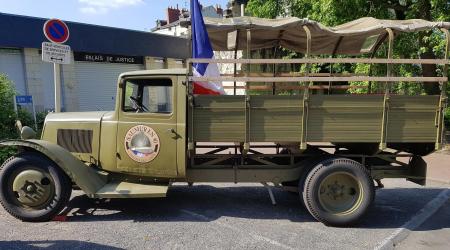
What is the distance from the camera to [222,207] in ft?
18.9

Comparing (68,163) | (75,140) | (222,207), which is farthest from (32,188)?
(222,207)

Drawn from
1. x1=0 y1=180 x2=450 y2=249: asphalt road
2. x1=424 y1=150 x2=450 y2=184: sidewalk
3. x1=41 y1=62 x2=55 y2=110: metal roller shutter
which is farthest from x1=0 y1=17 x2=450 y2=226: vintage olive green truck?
x1=41 y1=62 x2=55 y2=110: metal roller shutter

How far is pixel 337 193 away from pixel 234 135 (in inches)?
60.8

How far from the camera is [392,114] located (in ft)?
16.3

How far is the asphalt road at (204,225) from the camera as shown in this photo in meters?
4.40

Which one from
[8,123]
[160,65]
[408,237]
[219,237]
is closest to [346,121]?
[408,237]

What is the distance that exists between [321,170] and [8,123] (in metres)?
7.16

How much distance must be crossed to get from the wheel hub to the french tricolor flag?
224 cm

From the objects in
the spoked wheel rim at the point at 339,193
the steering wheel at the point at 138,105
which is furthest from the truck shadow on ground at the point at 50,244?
the spoked wheel rim at the point at 339,193

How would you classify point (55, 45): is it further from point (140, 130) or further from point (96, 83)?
point (96, 83)

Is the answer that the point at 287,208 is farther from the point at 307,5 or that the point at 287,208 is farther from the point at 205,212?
the point at 307,5

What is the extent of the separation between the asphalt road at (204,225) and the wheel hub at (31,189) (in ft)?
0.93

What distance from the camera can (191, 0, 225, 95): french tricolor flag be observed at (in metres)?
5.09

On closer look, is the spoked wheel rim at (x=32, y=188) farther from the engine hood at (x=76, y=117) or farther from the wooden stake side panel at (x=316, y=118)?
the wooden stake side panel at (x=316, y=118)
